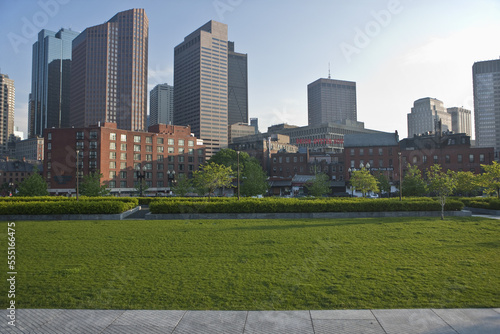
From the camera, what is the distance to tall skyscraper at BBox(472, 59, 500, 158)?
553ft

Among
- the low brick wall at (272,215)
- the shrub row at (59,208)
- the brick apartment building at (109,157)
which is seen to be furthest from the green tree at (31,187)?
the low brick wall at (272,215)

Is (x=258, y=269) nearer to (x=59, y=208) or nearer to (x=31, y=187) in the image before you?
(x=59, y=208)

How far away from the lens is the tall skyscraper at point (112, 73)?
163750 millimetres

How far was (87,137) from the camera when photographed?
7250 cm

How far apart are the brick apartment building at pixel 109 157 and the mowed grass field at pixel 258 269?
57.4m

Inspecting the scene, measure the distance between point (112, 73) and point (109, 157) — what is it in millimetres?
109667

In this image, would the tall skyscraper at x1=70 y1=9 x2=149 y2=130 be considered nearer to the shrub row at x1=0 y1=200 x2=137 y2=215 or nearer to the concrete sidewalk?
the shrub row at x1=0 y1=200 x2=137 y2=215

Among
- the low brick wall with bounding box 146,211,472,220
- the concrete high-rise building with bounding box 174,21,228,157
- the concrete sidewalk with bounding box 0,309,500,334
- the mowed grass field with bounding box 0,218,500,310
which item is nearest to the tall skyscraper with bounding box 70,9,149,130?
the concrete high-rise building with bounding box 174,21,228,157

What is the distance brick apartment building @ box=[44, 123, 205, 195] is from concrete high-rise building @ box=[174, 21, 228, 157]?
95308mm

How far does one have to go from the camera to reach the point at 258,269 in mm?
10586

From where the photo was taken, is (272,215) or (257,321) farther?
(272,215)

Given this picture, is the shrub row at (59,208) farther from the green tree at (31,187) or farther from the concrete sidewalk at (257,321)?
the green tree at (31,187)

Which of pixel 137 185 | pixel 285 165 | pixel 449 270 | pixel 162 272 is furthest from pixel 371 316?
pixel 285 165

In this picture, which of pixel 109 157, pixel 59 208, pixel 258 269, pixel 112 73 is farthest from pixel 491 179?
pixel 112 73
